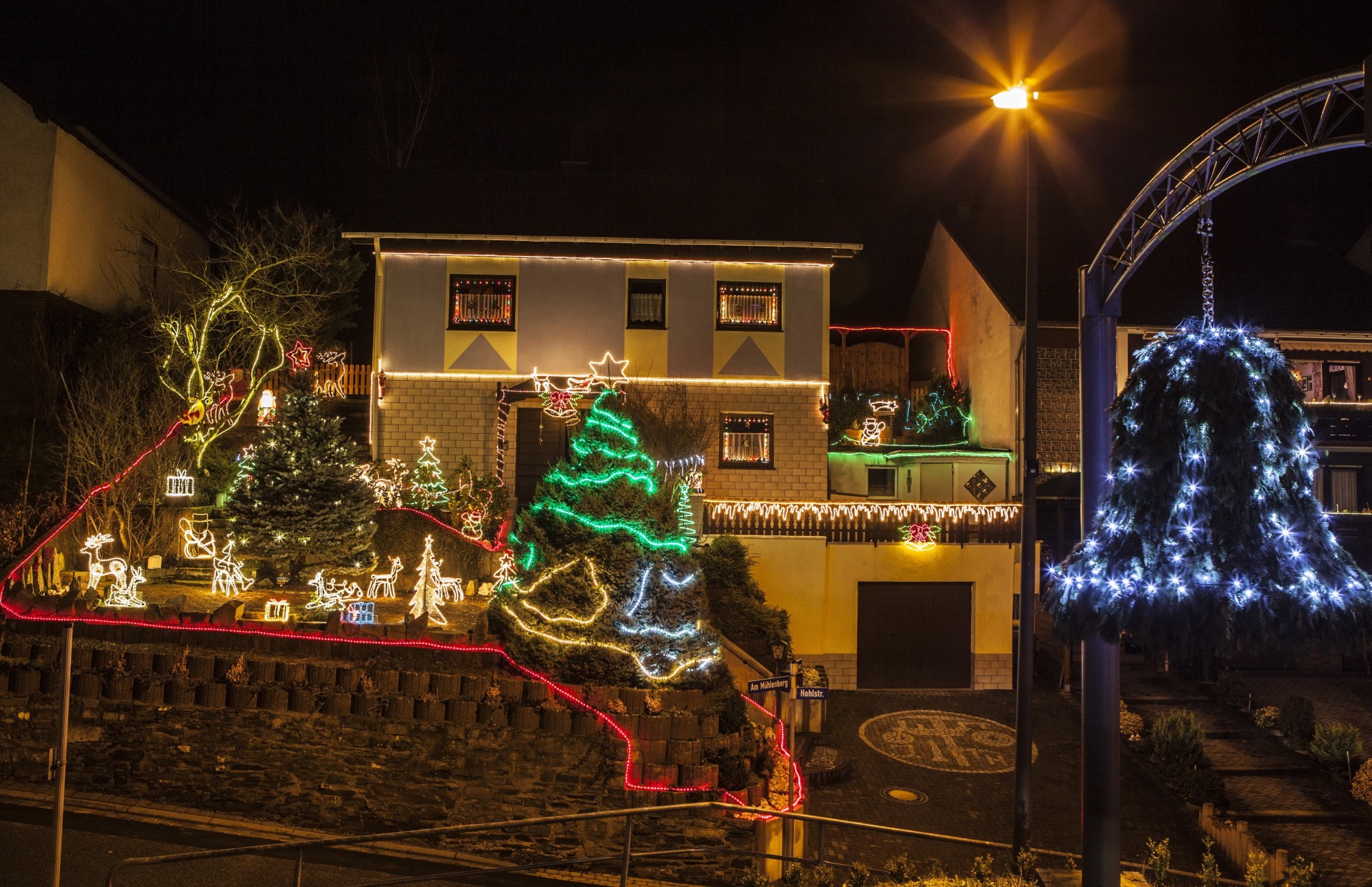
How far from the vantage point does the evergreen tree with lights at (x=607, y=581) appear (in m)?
11.0

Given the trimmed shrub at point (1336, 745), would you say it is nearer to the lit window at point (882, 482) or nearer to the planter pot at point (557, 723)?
the lit window at point (882, 482)

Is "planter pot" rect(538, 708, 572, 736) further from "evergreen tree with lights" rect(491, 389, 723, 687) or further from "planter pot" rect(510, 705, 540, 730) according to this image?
"evergreen tree with lights" rect(491, 389, 723, 687)

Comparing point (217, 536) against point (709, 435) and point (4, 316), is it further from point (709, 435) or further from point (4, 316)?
point (709, 435)

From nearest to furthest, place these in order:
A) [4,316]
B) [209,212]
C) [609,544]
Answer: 1. [609,544]
2. [4,316]
3. [209,212]

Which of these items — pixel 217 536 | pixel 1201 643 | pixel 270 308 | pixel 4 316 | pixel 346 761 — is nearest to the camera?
pixel 1201 643

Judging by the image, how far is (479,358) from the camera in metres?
20.1

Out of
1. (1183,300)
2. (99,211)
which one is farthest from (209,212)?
(1183,300)

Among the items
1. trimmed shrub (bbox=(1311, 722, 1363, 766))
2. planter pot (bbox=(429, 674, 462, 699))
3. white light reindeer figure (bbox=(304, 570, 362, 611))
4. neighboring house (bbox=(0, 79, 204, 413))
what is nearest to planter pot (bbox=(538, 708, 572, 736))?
planter pot (bbox=(429, 674, 462, 699))

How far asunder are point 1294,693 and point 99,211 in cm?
2796

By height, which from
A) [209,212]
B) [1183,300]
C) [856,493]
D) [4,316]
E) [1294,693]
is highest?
[209,212]

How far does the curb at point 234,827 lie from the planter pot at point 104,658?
135cm

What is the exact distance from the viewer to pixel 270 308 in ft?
64.6

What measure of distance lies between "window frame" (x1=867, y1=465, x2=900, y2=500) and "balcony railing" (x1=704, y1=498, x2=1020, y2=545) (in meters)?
3.50

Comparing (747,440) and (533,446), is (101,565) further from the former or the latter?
(747,440)
